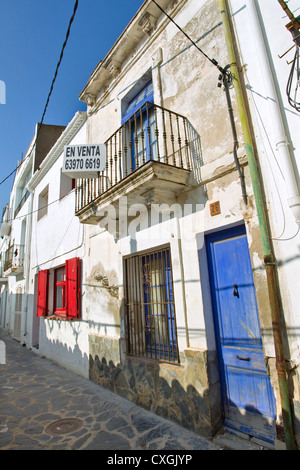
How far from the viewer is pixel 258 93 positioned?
126 inches

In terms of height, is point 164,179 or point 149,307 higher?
point 164,179

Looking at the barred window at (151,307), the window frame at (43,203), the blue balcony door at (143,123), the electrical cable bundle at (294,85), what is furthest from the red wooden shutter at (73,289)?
the electrical cable bundle at (294,85)

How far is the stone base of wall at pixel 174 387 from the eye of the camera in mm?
3348

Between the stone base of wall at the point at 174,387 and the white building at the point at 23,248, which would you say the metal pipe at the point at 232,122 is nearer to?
the stone base of wall at the point at 174,387

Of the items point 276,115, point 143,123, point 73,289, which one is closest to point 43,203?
point 73,289

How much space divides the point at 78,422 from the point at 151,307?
1972 mm

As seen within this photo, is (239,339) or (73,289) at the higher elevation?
(73,289)

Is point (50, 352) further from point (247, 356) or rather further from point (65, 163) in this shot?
point (247, 356)

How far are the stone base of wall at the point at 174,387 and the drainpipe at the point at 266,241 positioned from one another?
1001 mm

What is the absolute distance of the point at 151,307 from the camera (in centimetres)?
466

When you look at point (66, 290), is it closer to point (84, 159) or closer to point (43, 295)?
point (43, 295)

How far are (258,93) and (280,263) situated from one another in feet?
6.61

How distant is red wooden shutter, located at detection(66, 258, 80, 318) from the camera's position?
6758 millimetres
